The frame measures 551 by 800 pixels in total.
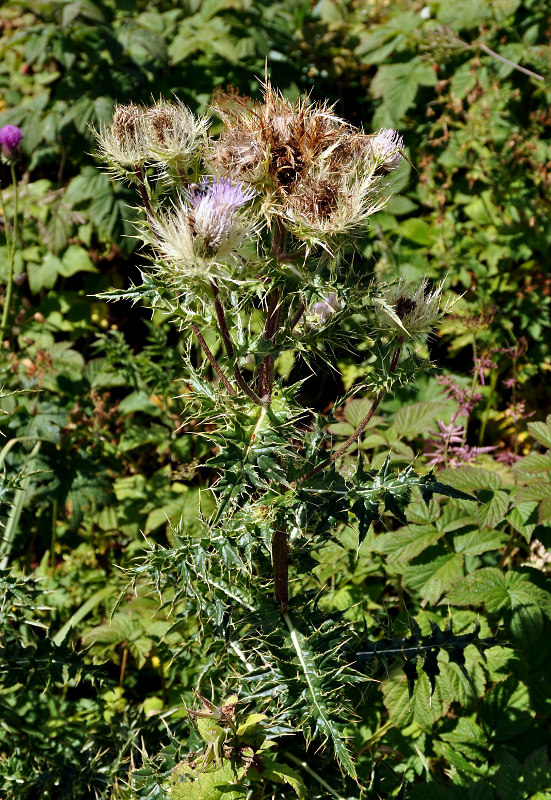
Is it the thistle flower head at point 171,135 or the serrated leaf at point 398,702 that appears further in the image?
the serrated leaf at point 398,702

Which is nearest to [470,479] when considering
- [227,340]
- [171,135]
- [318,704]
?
[318,704]

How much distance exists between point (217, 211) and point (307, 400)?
2.26 m

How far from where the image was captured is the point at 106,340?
9.56ft

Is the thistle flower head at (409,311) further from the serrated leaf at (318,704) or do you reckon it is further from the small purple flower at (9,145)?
the small purple flower at (9,145)

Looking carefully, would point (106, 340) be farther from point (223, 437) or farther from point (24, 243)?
point (223, 437)

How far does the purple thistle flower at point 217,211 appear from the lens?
4.28ft

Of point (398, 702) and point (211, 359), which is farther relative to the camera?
point (398, 702)

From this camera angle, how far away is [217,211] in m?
1.30

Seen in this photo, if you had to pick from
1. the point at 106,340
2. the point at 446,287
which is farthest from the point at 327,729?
the point at 446,287

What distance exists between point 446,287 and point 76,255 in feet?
5.97


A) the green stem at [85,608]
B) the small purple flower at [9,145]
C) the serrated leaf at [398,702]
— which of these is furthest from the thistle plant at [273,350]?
the small purple flower at [9,145]

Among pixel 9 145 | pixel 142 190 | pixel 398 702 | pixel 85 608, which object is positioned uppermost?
pixel 142 190

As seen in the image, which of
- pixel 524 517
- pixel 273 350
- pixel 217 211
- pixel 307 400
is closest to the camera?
pixel 217 211

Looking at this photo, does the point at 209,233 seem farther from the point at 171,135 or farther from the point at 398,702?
the point at 398,702
